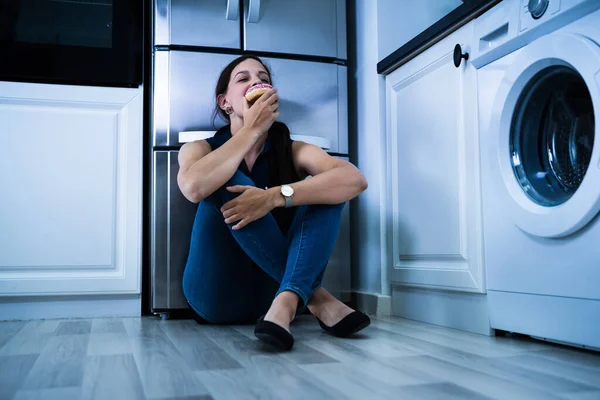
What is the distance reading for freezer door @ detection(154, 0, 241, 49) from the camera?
1.94 m

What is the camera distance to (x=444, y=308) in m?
1.63

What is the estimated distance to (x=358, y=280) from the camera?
2.13 metres

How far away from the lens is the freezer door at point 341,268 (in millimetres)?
2016

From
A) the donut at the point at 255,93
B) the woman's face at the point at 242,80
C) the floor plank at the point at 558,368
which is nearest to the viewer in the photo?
the floor plank at the point at 558,368

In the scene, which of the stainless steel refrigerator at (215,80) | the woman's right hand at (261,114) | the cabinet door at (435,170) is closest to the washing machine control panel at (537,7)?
the cabinet door at (435,170)

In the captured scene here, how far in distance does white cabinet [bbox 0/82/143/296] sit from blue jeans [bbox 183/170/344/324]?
18.1 inches

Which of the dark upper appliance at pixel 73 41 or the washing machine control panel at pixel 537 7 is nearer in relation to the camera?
the washing machine control panel at pixel 537 7

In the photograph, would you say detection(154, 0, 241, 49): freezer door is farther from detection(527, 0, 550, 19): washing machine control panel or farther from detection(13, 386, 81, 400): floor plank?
detection(13, 386, 81, 400): floor plank

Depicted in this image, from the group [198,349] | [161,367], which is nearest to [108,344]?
[198,349]

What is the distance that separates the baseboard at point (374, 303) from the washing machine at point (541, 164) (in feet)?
1.81

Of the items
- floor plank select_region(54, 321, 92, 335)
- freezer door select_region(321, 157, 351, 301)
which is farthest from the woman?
freezer door select_region(321, 157, 351, 301)

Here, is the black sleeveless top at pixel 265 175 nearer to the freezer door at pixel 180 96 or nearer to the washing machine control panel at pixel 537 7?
the freezer door at pixel 180 96

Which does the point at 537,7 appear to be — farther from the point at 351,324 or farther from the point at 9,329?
the point at 9,329

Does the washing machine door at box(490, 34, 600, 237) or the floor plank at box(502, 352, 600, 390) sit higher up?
the washing machine door at box(490, 34, 600, 237)
